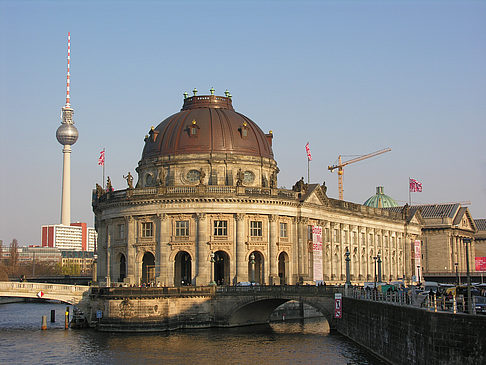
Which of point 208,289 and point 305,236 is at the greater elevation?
point 305,236

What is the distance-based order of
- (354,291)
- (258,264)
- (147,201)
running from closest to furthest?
(354,291) < (147,201) < (258,264)

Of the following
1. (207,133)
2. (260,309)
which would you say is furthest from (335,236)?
(260,309)

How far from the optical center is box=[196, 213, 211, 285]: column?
8862 cm

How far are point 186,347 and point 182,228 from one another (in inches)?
1133

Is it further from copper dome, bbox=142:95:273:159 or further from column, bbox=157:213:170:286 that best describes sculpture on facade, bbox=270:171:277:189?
column, bbox=157:213:170:286

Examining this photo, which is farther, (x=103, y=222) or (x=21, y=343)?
(x=103, y=222)

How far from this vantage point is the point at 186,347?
205 ft

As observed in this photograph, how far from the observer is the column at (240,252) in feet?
295

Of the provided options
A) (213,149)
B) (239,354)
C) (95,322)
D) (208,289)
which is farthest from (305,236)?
(239,354)

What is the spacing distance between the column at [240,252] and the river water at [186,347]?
482 inches

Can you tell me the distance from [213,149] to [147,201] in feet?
44.4

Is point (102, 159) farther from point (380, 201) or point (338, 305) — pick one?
point (380, 201)

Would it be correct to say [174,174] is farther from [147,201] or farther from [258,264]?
[258,264]

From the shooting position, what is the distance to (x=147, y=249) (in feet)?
299
